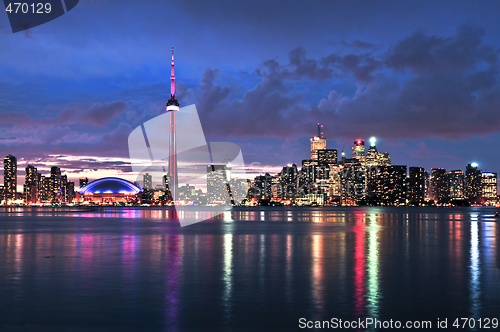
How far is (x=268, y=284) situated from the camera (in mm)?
22469

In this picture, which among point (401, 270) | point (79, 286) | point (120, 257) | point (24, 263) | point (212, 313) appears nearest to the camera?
point (212, 313)

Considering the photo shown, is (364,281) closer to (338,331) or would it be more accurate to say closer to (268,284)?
(268,284)

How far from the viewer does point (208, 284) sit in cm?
2253

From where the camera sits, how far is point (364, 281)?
23312mm

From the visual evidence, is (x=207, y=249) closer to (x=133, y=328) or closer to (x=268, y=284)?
(x=268, y=284)

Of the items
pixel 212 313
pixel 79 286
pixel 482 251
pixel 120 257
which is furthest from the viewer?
pixel 482 251

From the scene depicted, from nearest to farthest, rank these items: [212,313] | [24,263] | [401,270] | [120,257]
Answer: [212,313], [401,270], [24,263], [120,257]

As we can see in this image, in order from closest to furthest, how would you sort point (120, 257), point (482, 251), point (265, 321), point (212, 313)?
1. point (265, 321)
2. point (212, 313)
3. point (120, 257)
4. point (482, 251)

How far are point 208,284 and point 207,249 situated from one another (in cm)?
1774

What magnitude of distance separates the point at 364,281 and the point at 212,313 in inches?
376

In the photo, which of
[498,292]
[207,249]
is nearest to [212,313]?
[498,292]

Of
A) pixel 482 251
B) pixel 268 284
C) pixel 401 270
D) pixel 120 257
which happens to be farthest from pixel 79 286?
pixel 482 251

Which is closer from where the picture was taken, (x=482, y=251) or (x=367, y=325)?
(x=367, y=325)

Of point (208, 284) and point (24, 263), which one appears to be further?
point (24, 263)
